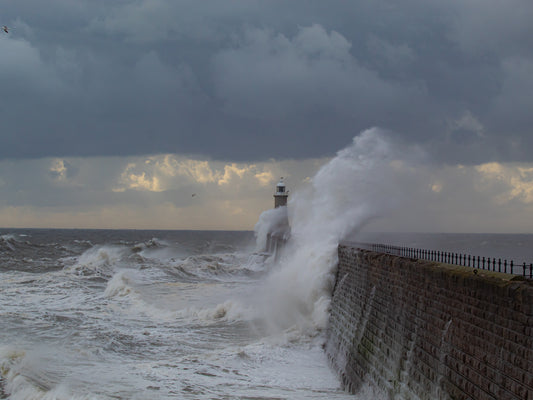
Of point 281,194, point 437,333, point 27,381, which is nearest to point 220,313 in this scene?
point 27,381

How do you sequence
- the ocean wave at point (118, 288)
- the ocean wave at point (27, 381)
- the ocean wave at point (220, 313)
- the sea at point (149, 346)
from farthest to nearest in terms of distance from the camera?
the ocean wave at point (118, 288)
the ocean wave at point (220, 313)
the sea at point (149, 346)
the ocean wave at point (27, 381)

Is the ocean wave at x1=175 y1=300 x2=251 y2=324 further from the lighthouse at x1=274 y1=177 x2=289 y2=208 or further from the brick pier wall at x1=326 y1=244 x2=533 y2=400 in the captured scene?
the lighthouse at x1=274 y1=177 x2=289 y2=208

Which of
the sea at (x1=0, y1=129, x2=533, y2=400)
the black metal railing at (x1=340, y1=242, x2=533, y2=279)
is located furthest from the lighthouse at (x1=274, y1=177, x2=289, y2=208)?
the black metal railing at (x1=340, y1=242, x2=533, y2=279)

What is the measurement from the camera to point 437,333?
769 centimetres

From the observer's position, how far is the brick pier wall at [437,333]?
19.2 feet

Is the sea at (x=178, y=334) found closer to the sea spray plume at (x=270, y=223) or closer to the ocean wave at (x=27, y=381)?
the ocean wave at (x=27, y=381)

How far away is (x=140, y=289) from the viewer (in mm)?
25250

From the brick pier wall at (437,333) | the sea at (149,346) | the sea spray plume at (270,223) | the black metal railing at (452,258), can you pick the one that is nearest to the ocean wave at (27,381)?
the sea at (149,346)

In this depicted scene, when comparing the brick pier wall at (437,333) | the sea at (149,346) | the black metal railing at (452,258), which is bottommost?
the sea at (149,346)

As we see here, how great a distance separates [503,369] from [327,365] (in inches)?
283

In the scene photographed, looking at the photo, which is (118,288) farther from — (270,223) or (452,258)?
(270,223)

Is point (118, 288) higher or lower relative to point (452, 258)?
lower

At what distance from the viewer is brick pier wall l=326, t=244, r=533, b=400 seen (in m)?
5.85

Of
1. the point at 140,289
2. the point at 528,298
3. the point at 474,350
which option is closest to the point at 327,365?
the point at 474,350
